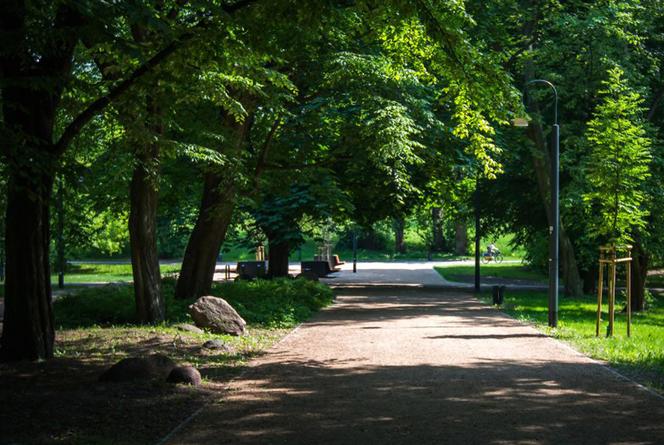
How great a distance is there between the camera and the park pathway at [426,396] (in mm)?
7586

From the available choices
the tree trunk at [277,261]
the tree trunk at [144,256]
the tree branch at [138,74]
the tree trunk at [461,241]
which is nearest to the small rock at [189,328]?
the tree trunk at [144,256]

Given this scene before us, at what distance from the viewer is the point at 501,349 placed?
14.1m

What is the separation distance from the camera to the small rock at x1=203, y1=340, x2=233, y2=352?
525 inches

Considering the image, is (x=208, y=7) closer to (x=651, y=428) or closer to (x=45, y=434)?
(x=45, y=434)

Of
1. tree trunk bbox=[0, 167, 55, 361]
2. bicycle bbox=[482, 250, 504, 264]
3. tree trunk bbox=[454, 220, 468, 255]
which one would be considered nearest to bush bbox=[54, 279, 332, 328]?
tree trunk bbox=[0, 167, 55, 361]

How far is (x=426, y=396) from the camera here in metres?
9.56

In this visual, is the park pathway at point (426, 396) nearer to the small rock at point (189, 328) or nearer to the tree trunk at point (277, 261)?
the small rock at point (189, 328)

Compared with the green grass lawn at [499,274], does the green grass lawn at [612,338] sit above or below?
below

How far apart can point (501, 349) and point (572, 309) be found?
11478 mm

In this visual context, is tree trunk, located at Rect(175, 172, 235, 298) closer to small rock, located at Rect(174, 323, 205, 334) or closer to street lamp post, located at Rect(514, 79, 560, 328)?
small rock, located at Rect(174, 323, 205, 334)

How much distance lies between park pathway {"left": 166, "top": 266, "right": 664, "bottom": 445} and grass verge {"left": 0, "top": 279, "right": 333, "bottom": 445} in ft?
1.38

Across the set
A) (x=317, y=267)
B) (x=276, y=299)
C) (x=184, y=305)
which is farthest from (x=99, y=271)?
(x=184, y=305)

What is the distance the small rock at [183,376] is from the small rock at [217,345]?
3.10 metres

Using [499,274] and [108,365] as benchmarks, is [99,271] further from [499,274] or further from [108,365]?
[108,365]
